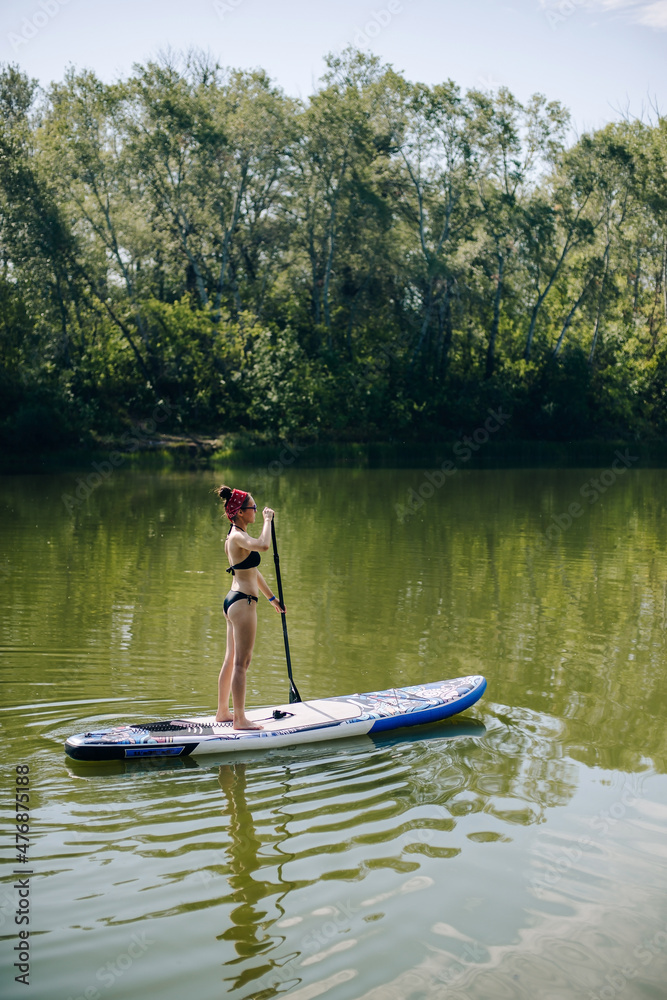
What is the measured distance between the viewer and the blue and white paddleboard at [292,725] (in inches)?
260

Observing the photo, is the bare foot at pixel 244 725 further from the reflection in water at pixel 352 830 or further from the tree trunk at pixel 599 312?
the tree trunk at pixel 599 312

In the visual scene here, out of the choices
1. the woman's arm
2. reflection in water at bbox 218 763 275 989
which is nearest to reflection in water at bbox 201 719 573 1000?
reflection in water at bbox 218 763 275 989

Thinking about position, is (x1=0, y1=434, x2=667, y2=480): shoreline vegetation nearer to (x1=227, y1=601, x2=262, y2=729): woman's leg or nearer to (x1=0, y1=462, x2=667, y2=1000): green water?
(x1=0, y1=462, x2=667, y2=1000): green water

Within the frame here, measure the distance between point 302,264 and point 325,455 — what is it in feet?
39.2

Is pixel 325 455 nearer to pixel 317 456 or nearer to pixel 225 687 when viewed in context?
pixel 317 456

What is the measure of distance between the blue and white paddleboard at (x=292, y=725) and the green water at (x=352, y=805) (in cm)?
13

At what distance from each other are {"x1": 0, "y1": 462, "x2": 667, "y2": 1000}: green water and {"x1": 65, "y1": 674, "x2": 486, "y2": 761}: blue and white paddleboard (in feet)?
0.43

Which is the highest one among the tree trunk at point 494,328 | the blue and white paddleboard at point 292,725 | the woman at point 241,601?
the tree trunk at point 494,328

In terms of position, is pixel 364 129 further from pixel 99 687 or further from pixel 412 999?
pixel 412 999

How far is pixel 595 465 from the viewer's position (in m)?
40.7

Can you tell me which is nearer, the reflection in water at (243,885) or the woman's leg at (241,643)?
the reflection in water at (243,885)

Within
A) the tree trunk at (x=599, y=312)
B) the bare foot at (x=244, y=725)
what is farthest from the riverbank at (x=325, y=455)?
the bare foot at (x=244, y=725)

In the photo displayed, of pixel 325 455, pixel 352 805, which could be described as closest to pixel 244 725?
pixel 352 805

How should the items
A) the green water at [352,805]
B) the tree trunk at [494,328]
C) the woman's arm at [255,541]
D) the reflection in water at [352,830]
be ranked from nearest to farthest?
the green water at [352,805] → the reflection in water at [352,830] → the woman's arm at [255,541] → the tree trunk at [494,328]
